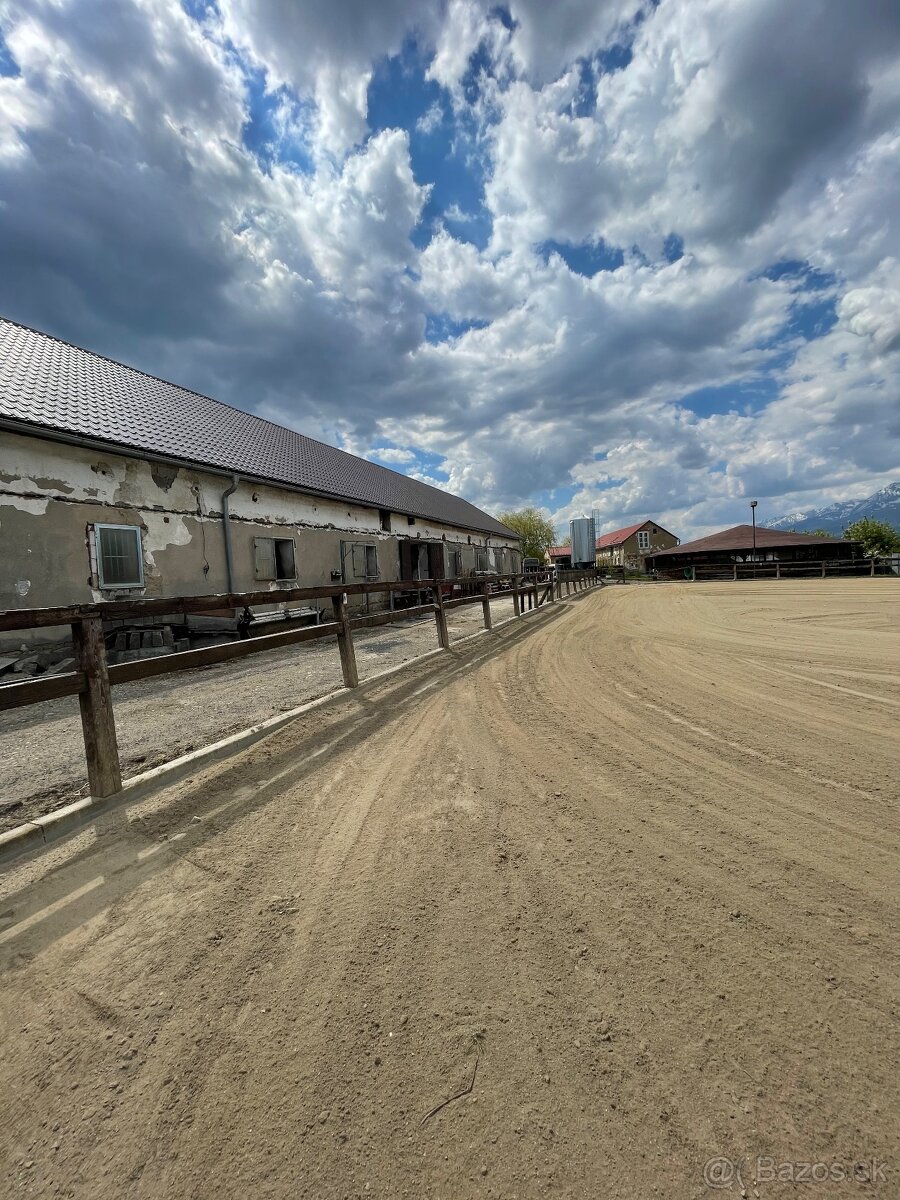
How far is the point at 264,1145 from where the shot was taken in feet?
3.81

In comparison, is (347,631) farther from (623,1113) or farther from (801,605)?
(801,605)

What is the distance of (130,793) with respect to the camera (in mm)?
2939

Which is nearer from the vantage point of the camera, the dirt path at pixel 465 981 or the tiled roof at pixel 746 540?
the dirt path at pixel 465 981

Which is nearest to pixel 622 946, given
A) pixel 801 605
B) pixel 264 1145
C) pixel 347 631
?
pixel 264 1145

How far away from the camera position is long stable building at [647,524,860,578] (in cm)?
3975

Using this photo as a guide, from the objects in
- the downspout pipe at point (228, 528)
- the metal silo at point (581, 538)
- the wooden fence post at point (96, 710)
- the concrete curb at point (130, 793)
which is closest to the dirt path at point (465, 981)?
the concrete curb at point (130, 793)

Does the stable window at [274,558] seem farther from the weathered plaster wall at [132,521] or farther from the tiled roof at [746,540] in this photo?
the tiled roof at [746,540]

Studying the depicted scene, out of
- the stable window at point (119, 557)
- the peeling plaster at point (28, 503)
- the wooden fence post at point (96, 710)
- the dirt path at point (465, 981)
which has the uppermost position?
the peeling plaster at point (28, 503)

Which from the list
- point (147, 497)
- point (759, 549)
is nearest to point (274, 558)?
point (147, 497)

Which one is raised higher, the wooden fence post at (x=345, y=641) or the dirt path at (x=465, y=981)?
the wooden fence post at (x=345, y=641)

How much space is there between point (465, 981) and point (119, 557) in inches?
371

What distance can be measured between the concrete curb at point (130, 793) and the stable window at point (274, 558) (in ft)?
24.7

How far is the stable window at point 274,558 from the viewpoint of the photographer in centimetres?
1127

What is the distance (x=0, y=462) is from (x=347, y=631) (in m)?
6.48
